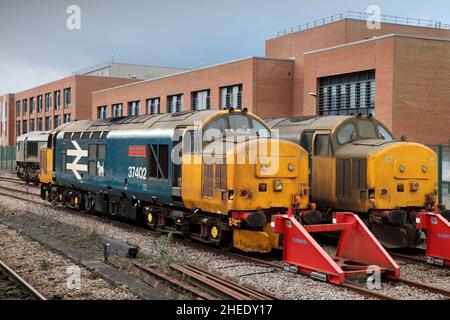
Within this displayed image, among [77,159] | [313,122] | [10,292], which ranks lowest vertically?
[10,292]

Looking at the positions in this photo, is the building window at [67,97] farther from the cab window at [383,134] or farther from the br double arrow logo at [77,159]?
the cab window at [383,134]

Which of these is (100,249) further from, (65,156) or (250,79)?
(250,79)

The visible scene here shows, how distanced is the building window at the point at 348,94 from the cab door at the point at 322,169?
20.1 m

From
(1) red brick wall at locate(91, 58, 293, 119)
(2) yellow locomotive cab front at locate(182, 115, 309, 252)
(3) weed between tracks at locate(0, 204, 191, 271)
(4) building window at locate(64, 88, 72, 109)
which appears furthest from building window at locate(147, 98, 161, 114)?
(2) yellow locomotive cab front at locate(182, 115, 309, 252)

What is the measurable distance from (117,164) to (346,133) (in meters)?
6.41

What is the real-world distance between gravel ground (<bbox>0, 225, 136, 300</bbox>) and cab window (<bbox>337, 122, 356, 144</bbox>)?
673 cm

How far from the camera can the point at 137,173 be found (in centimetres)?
1497

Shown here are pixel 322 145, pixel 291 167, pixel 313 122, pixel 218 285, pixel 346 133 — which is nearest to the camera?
pixel 218 285

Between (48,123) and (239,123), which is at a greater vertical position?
(48,123)

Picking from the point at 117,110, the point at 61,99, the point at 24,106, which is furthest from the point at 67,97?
the point at 24,106

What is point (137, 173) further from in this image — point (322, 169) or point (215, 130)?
point (322, 169)

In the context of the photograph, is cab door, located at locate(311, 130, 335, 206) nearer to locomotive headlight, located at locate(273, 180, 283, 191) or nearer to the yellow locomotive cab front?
the yellow locomotive cab front

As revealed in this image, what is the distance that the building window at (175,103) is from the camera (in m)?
48.8

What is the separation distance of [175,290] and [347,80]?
2857cm
